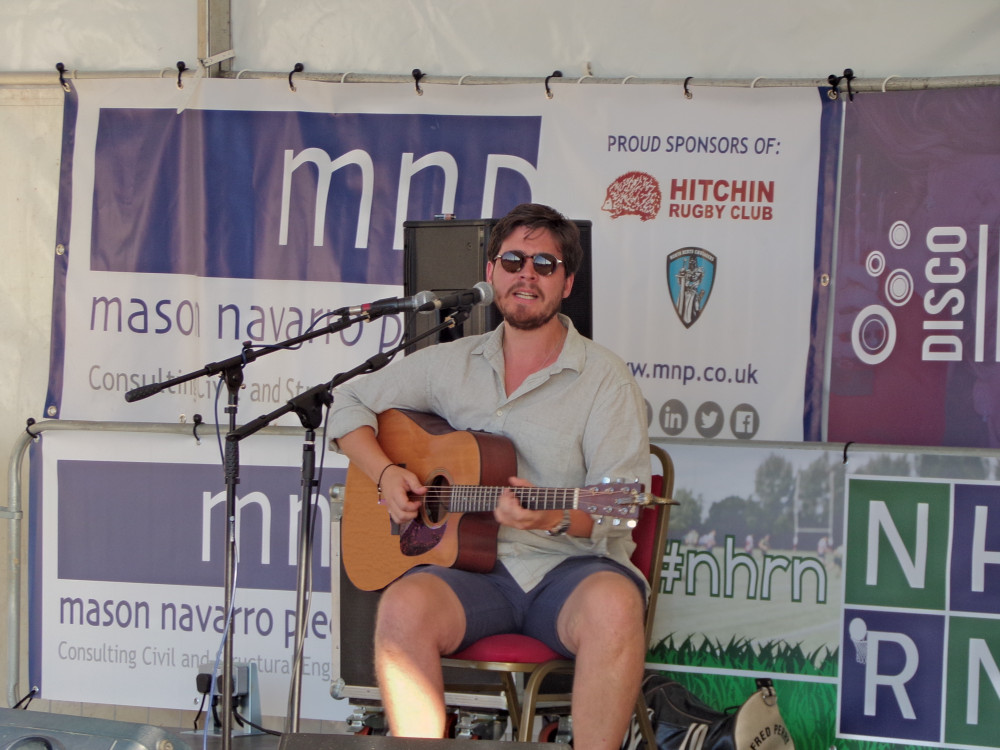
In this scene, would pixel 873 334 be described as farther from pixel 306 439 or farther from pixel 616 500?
pixel 306 439

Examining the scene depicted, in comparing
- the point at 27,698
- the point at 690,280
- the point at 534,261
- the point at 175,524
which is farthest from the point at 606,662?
the point at 27,698

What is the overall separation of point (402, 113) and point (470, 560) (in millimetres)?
1746

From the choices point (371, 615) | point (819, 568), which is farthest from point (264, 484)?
point (819, 568)

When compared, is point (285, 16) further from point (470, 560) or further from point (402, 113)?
point (470, 560)

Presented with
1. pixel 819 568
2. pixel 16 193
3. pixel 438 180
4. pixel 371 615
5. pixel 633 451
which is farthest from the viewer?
pixel 16 193

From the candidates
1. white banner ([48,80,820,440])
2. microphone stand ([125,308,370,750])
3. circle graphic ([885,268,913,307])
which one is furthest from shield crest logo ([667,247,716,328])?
microphone stand ([125,308,370,750])

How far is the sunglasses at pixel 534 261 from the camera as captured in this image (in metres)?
2.99

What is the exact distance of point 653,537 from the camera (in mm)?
3008

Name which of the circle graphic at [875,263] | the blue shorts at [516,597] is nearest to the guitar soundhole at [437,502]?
the blue shorts at [516,597]

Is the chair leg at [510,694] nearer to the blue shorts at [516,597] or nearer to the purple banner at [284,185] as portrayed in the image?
the blue shorts at [516,597]

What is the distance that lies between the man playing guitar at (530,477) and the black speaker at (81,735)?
2.61ft

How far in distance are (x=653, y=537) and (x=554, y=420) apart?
400 mm

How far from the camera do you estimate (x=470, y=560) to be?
2922 millimetres

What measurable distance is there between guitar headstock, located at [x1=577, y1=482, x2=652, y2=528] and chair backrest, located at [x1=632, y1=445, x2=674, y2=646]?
0.35 meters
